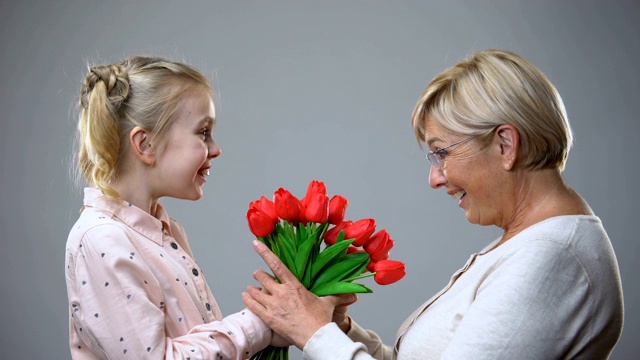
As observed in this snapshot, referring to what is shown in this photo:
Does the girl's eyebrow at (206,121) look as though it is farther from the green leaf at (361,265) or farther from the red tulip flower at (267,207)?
the green leaf at (361,265)

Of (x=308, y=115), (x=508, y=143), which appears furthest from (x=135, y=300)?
(x=308, y=115)

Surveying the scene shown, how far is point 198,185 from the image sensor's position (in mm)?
1934

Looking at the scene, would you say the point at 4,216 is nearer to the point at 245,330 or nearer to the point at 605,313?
the point at 245,330

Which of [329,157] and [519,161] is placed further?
[329,157]

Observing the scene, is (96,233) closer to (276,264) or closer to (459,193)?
(276,264)

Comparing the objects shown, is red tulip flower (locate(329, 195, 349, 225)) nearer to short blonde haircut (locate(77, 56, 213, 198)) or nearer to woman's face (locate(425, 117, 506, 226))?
woman's face (locate(425, 117, 506, 226))

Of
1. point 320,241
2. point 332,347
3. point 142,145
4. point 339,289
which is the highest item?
point 142,145

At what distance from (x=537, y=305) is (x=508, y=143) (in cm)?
41

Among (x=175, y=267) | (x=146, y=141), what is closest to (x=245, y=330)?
(x=175, y=267)

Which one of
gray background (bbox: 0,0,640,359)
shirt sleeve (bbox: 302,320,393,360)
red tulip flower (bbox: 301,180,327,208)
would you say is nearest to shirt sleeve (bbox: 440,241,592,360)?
shirt sleeve (bbox: 302,320,393,360)

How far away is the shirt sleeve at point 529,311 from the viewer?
5.10ft

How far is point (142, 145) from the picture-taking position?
1863mm

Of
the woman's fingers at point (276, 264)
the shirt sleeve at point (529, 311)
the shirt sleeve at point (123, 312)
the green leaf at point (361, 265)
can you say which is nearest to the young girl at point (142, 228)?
the shirt sleeve at point (123, 312)

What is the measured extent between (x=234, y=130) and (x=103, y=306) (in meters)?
2.55
